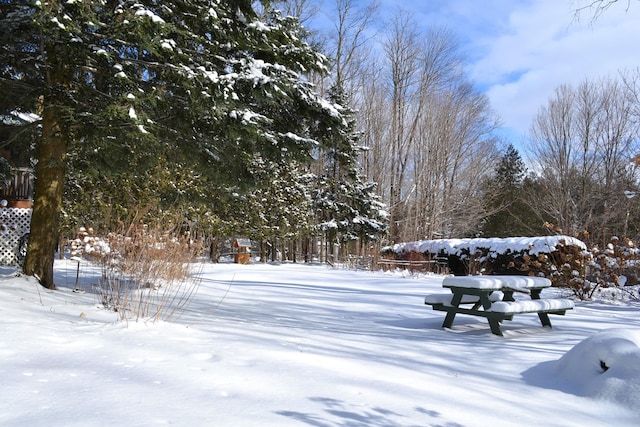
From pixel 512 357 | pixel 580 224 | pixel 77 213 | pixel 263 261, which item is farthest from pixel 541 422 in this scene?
pixel 580 224

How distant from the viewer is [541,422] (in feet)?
8.48

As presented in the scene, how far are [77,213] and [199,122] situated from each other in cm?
888

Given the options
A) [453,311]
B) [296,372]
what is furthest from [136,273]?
[453,311]

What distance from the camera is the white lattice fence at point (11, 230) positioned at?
10.1 meters

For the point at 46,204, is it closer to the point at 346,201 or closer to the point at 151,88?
the point at 151,88

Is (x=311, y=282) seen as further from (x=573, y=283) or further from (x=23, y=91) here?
(x=23, y=91)

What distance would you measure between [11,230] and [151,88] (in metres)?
6.46

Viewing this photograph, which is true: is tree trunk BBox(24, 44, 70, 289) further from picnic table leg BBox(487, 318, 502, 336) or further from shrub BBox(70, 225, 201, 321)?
picnic table leg BBox(487, 318, 502, 336)

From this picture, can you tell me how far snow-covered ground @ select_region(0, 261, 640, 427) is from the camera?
7.99 ft

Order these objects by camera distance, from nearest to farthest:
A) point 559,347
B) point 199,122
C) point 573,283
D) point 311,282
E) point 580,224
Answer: point 559,347, point 199,122, point 573,283, point 311,282, point 580,224

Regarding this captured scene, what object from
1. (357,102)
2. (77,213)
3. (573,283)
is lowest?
(573,283)

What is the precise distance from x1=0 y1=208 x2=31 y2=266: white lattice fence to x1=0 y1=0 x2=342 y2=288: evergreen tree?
13.1 ft

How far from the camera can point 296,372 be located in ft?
10.5

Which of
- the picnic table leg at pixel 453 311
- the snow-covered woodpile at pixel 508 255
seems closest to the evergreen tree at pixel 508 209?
the snow-covered woodpile at pixel 508 255
